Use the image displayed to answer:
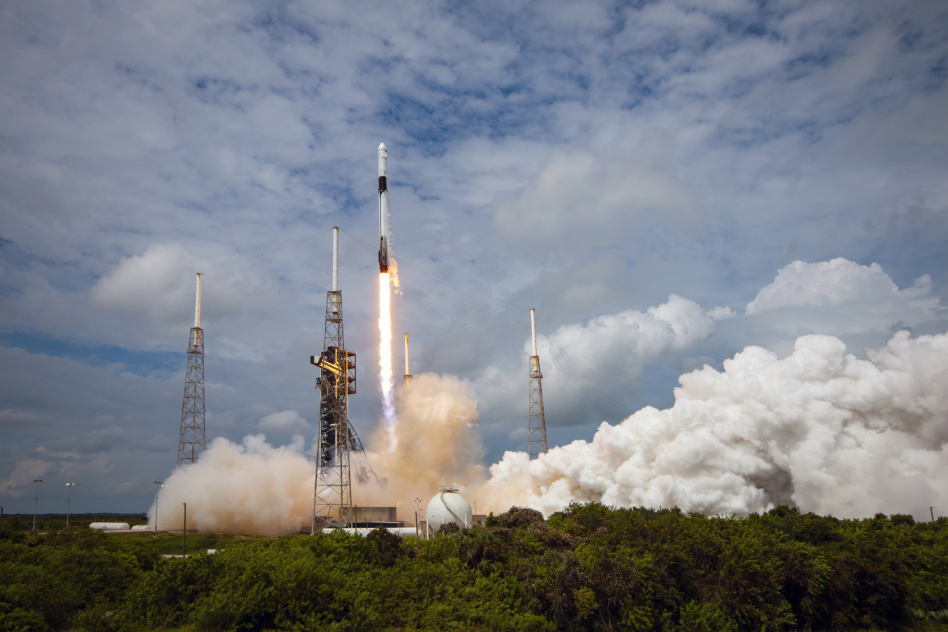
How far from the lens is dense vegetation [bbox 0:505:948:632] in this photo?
3525cm

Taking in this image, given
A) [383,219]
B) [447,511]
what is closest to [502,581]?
[447,511]

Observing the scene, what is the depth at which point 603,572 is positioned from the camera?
3800 cm

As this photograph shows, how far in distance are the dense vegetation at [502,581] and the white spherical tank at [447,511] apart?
13125 millimetres

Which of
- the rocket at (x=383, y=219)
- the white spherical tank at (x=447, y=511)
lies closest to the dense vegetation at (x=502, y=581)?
the white spherical tank at (x=447, y=511)

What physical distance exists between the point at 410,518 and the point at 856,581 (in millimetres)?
51357

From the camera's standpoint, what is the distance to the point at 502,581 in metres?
39.7

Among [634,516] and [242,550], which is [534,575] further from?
[242,550]

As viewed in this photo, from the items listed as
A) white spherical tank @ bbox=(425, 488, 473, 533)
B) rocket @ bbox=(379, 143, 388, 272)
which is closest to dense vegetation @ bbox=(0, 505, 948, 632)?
white spherical tank @ bbox=(425, 488, 473, 533)

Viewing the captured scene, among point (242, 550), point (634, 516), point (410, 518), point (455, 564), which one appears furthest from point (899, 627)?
point (410, 518)

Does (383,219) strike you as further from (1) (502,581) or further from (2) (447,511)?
(1) (502,581)

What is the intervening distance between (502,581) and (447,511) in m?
21.6

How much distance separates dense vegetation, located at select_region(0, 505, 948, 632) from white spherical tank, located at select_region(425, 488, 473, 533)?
13125mm

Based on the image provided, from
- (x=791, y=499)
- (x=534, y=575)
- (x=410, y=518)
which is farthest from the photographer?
(x=410, y=518)

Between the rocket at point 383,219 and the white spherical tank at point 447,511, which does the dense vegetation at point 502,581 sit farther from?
the rocket at point 383,219
